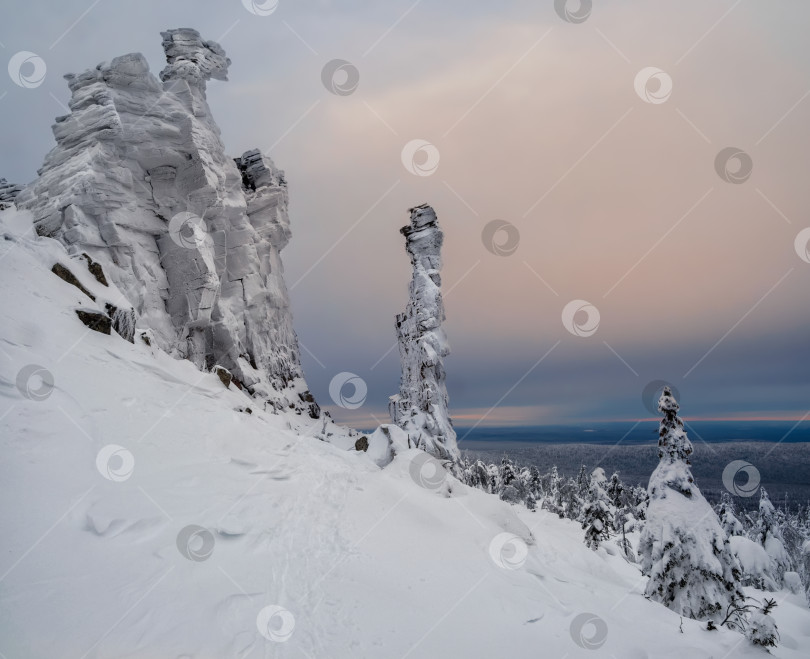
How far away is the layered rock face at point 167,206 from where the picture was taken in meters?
27.9

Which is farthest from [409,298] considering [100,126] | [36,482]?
[36,482]

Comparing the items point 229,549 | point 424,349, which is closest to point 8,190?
point 424,349

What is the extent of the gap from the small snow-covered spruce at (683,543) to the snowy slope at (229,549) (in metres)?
1.77

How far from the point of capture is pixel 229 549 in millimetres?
8484

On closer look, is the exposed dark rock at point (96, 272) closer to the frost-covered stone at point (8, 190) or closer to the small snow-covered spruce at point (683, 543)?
the frost-covered stone at point (8, 190)

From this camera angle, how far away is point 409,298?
4125cm

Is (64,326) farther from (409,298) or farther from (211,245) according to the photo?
(409,298)

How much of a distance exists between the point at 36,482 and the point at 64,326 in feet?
31.8

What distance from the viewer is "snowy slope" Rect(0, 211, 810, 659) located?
6.15 metres

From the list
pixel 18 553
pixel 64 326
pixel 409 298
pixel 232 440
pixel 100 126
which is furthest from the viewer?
pixel 409 298

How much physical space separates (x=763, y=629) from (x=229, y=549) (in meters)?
11.9

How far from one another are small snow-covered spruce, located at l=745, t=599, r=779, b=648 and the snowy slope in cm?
44

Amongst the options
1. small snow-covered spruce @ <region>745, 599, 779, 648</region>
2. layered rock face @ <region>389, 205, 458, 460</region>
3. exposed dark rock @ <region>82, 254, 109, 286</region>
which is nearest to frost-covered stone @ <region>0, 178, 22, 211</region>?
exposed dark rock @ <region>82, 254, 109, 286</region>

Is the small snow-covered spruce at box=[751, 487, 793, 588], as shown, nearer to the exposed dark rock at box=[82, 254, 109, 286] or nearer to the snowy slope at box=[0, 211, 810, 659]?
the snowy slope at box=[0, 211, 810, 659]
